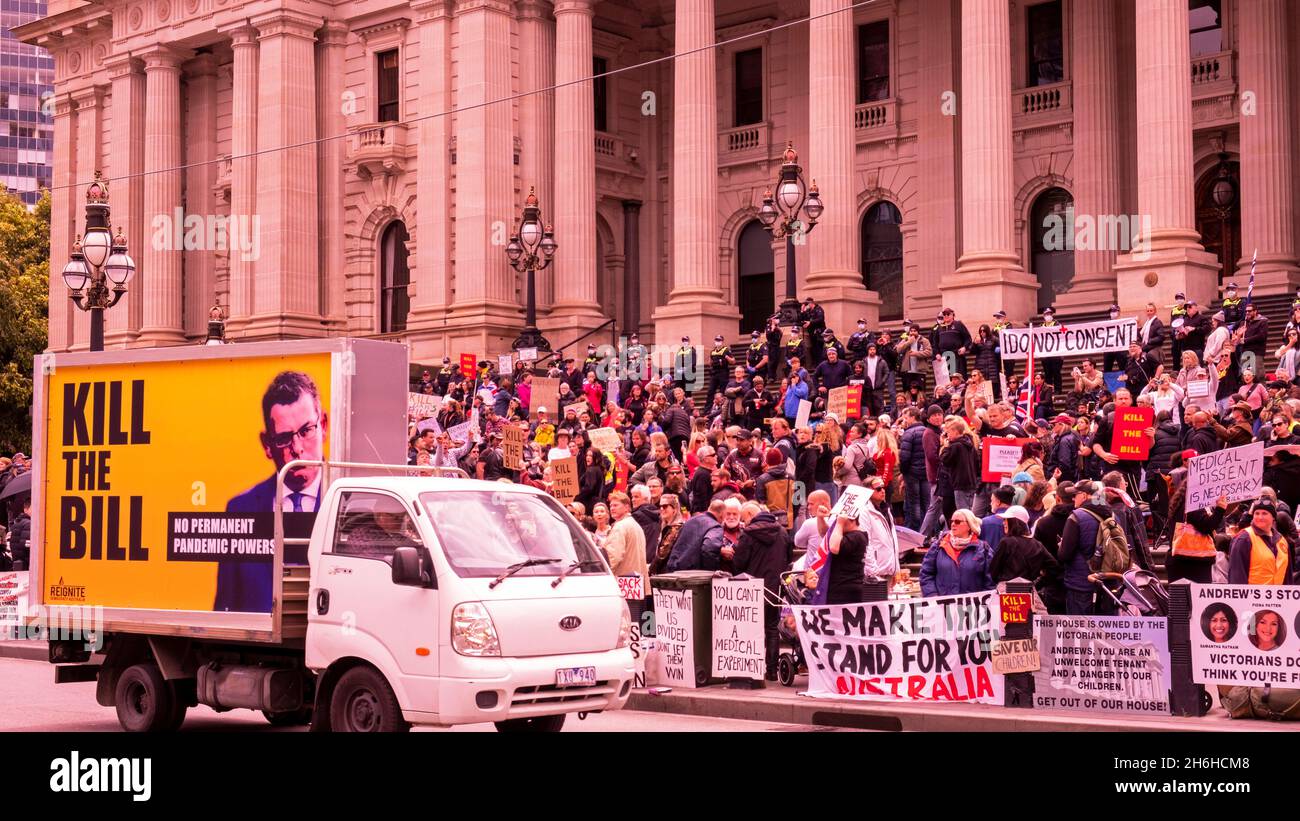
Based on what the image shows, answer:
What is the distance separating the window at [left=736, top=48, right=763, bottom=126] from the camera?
45594 millimetres

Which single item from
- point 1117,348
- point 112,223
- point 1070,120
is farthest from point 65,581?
point 112,223

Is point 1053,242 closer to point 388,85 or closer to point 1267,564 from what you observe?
point 388,85

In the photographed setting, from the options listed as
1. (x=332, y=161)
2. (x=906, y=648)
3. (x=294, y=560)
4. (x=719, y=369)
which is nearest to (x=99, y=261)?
(x=719, y=369)

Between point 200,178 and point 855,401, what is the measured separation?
1189 inches

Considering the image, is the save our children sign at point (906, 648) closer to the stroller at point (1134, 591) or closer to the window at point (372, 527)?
the stroller at point (1134, 591)

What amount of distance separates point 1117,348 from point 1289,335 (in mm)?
2538

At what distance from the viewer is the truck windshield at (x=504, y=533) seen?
11.7 metres

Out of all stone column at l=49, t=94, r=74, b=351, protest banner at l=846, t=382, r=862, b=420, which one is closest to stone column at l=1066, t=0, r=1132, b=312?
protest banner at l=846, t=382, r=862, b=420

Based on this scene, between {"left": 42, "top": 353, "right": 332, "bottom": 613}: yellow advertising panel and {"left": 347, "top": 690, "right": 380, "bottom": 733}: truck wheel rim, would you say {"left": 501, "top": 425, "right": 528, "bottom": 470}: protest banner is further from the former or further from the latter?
{"left": 347, "top": 690, "right": 380, "bottom": 733}: truck wheel rim

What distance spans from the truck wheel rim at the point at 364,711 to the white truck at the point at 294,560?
19 mm

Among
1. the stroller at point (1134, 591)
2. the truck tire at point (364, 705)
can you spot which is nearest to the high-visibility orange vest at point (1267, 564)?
the stroller at point (1134, 591)

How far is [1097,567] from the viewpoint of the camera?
14.5 m
